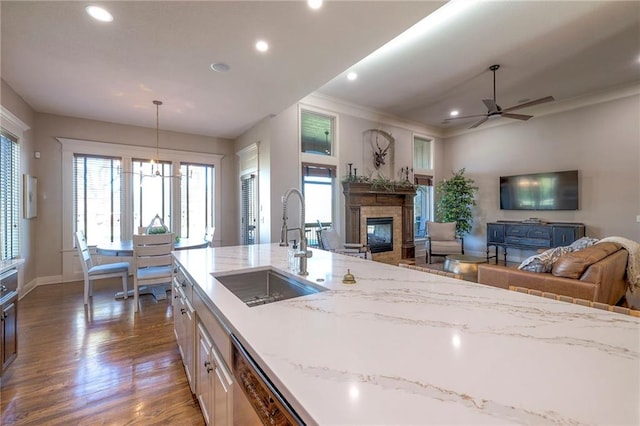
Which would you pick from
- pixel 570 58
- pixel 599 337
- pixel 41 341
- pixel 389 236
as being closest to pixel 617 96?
pixel 570 58

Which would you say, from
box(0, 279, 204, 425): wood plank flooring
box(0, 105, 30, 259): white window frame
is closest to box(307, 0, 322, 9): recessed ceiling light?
box(0, 279, 204, 425): wood plank flooring

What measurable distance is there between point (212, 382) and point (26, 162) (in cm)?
499

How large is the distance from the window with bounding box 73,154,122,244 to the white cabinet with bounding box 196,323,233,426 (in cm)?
463

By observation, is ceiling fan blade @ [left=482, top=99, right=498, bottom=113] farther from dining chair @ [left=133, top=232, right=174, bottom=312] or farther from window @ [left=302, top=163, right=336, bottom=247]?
dining chair @ [left=133, top=232, right=174, bottom=312]

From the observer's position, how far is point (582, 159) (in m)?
5.45

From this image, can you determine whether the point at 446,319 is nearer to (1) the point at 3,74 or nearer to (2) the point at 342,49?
(2) the point at 342,49

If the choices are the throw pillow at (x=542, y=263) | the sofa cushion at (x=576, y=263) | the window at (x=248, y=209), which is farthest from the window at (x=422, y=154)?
the sofa cushion at (x=576, y=263)

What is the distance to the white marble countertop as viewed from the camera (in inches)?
21.4

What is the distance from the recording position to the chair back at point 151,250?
130 inches

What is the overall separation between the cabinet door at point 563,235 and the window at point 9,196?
8518 millimetres

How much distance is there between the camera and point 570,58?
12.9ft

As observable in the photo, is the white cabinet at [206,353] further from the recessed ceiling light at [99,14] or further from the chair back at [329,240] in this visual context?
the chair back at [329,240]

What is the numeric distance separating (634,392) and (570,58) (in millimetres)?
5052

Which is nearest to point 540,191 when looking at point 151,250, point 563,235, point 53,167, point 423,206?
point 563,235
